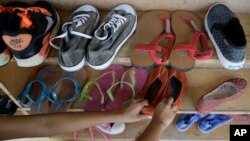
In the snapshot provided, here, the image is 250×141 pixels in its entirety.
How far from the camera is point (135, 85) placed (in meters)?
1.23

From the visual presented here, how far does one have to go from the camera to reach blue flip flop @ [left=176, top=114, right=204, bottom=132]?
1394mm

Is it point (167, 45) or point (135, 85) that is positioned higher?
point (167, 45)

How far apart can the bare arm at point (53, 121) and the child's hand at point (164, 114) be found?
0.08 m

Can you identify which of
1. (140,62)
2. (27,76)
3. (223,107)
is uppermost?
(140,62)

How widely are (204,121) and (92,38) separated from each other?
2.33ft

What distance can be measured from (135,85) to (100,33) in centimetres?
33

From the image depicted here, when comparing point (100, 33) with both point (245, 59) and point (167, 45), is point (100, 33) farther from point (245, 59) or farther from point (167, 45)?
point (245, 59)

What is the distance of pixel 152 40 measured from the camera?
40.5 inches

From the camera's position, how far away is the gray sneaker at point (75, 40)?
942 mm

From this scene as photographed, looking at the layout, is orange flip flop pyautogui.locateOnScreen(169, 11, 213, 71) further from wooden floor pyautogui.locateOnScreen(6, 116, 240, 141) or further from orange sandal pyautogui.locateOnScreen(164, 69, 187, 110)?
Result: wooden floor pyautogui.locateOnScreen(6, 116, 240, 141)

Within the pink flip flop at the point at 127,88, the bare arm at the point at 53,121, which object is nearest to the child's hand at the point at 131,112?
the bare arm at the point at 53,121

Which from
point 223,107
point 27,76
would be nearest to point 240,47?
point 223,107

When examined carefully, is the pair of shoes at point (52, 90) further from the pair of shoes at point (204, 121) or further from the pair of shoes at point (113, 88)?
the pair of shoes at point (204, 121)

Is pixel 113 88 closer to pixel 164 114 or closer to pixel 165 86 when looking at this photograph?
pixel 165 86
